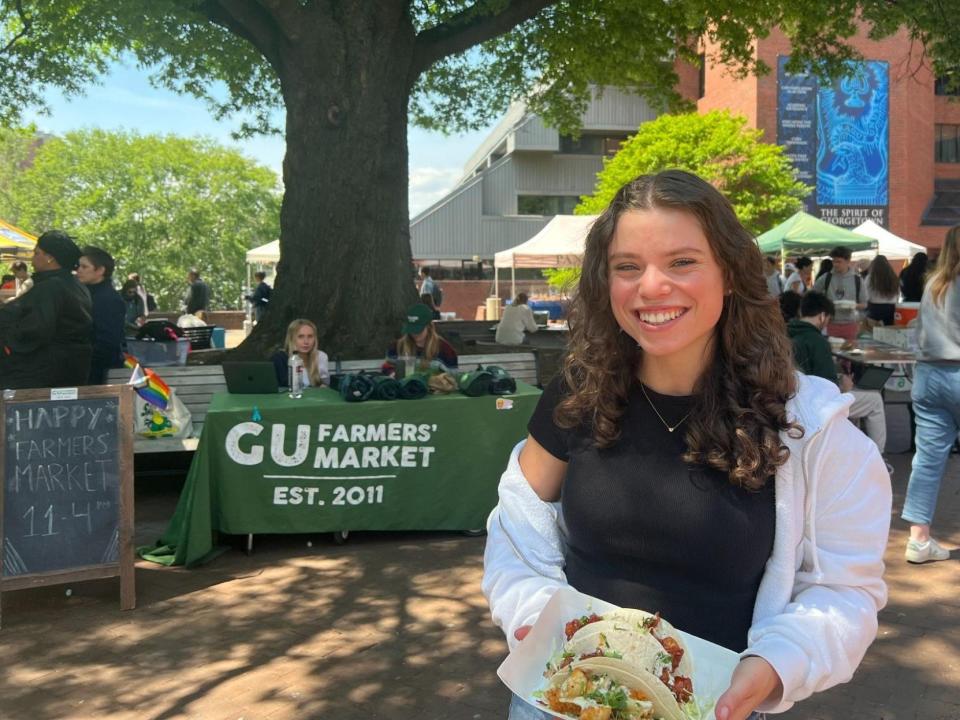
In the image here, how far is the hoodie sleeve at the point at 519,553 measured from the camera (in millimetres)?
1849

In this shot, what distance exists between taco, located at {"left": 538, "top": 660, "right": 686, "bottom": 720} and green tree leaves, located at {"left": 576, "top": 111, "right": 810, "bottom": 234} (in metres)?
31.7

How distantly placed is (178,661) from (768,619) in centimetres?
345

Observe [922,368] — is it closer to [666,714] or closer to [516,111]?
[666,714]

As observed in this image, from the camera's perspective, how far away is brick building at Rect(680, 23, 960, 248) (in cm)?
3884

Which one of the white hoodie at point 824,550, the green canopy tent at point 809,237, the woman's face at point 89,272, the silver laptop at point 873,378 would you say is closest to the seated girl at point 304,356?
the woman's face at point 89,272

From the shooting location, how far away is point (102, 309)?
7.70 meters

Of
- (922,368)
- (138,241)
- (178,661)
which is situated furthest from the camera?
(138,241)

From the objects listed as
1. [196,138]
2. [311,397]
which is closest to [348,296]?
[311,397]

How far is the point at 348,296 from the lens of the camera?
9547mm

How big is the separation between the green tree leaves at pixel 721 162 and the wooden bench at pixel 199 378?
2526 cm

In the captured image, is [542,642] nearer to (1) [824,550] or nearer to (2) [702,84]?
(1) [824,550]

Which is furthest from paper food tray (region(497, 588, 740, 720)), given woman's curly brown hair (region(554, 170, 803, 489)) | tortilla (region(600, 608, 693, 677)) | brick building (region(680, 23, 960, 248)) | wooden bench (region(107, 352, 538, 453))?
brick building (region(680, 23, 960, 248))

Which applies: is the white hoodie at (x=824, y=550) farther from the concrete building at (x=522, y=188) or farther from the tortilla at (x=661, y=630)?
the concrete building at (x=522, y=188)

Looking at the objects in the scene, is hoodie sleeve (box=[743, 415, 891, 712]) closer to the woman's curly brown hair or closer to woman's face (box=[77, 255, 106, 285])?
the woman's curly brown hair
